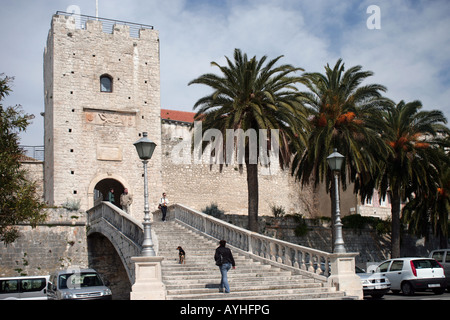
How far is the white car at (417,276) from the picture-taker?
17828 mm

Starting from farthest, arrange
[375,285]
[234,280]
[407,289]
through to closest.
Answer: [407,289]
[375,285]
[234,280]

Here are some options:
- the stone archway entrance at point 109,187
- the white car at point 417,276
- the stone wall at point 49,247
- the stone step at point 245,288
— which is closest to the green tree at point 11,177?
the stone step at point 245,288

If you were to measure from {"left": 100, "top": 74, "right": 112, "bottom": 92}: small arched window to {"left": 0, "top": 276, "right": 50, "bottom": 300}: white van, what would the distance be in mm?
13843

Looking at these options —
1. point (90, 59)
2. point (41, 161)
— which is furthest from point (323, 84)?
point (41, 161)

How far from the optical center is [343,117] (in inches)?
950

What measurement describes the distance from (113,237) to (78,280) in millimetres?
4468

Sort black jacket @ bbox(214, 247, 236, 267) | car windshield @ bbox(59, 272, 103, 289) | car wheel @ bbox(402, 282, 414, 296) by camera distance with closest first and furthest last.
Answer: black jacket @ bbox(214, 247, 236, 267) < car windshield @ bbox(59, 272, 103, 289) < car wheel @ bbox(402, 282, 414, 296)

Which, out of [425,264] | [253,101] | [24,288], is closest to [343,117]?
[253,101]

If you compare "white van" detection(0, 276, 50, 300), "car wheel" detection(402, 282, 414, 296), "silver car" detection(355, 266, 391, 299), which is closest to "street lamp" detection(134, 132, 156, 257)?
"white van" detection(0, 276, 50, 300)

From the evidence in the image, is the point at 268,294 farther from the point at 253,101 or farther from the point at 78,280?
the point at 253,101

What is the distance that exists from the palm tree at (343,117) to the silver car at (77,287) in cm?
1080

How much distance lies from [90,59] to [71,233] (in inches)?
379

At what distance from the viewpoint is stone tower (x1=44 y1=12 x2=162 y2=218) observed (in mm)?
28453

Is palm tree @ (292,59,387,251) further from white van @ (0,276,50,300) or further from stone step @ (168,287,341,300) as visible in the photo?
white van @ (0,276,50,300)
